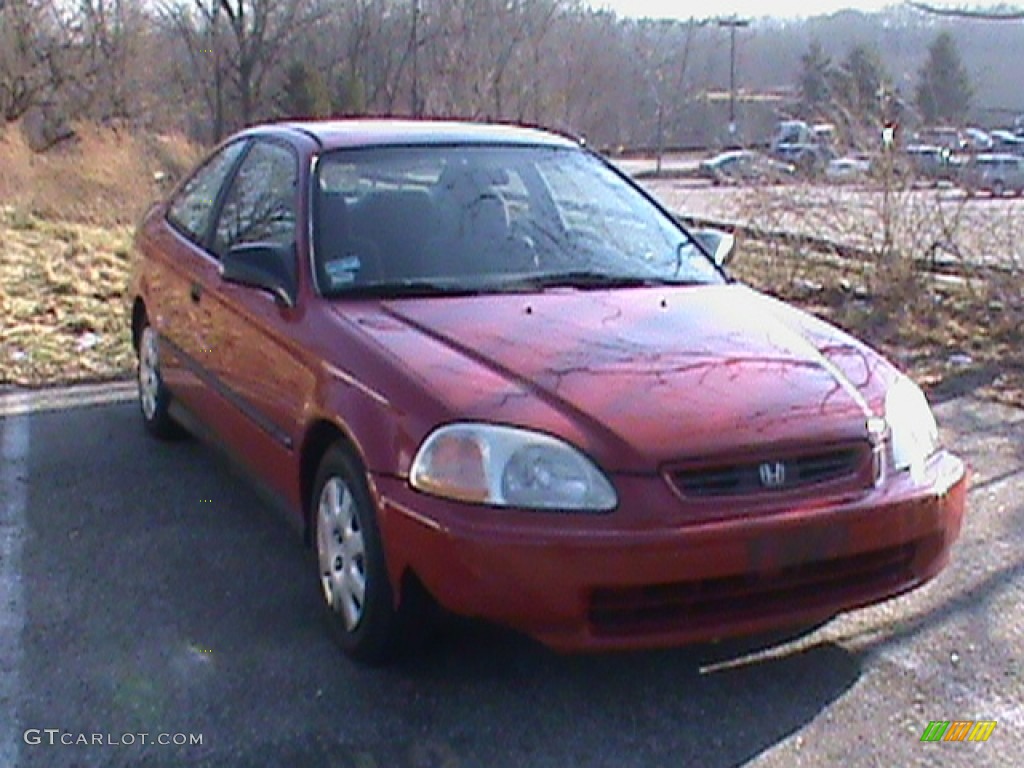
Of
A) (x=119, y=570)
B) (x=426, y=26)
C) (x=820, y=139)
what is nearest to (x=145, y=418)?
(x=119, y=570)

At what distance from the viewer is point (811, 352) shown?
3520 millimetres

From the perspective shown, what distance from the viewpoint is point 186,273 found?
495 cm

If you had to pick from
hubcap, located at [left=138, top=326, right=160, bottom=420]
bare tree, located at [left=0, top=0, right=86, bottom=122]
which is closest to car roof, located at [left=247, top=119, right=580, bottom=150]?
hubcap, located at [left=138, top=326, right=160, bottom=420]

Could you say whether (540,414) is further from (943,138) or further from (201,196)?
(943,138)

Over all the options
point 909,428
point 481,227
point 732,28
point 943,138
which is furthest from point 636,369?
point 732,28

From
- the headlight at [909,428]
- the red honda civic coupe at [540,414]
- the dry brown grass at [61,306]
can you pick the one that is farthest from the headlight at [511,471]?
the dry brown grass at [61,306]

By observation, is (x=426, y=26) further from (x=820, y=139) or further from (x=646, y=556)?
(x=646, y=556)

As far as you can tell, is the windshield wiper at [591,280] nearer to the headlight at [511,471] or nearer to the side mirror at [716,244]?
the side mirror at [716,244]

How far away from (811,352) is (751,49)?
5124cm

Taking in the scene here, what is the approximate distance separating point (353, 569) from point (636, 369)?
3.27ft

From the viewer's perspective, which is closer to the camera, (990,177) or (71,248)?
(990,177)

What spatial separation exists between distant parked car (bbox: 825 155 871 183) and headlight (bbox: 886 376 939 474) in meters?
5.78

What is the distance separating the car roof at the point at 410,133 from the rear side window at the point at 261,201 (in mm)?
135

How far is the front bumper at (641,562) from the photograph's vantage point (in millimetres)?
2820
